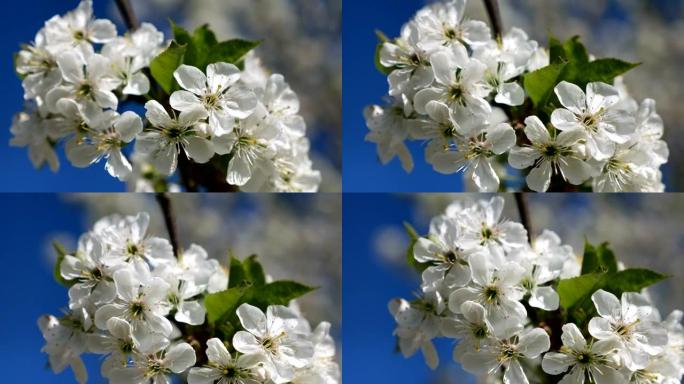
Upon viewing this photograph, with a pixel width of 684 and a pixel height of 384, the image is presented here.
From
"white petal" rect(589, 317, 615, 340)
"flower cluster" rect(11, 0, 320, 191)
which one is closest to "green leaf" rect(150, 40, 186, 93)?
"flower cluster" rect(11, 0, 320, 191)

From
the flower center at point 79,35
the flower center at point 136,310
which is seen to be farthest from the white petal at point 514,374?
the flower center at point 79,35

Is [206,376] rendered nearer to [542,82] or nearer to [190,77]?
[190,77]

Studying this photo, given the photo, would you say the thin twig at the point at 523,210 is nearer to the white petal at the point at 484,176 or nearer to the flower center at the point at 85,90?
the white petal at the point at 484,176

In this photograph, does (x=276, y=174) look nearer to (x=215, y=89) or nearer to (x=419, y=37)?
(x=215, y=89)

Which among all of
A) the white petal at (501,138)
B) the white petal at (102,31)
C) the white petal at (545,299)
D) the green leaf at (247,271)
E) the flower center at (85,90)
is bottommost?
the white petal at (545,299)

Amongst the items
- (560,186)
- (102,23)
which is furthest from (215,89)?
(560,186)

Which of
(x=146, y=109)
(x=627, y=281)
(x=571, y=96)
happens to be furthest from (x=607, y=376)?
(x=146, y=109)

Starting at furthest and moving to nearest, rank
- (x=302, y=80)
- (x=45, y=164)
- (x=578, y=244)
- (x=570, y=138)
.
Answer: (x=302, y=80) < (x=578, y=244) < (x=45, y=164) < (x=570, y=138)
